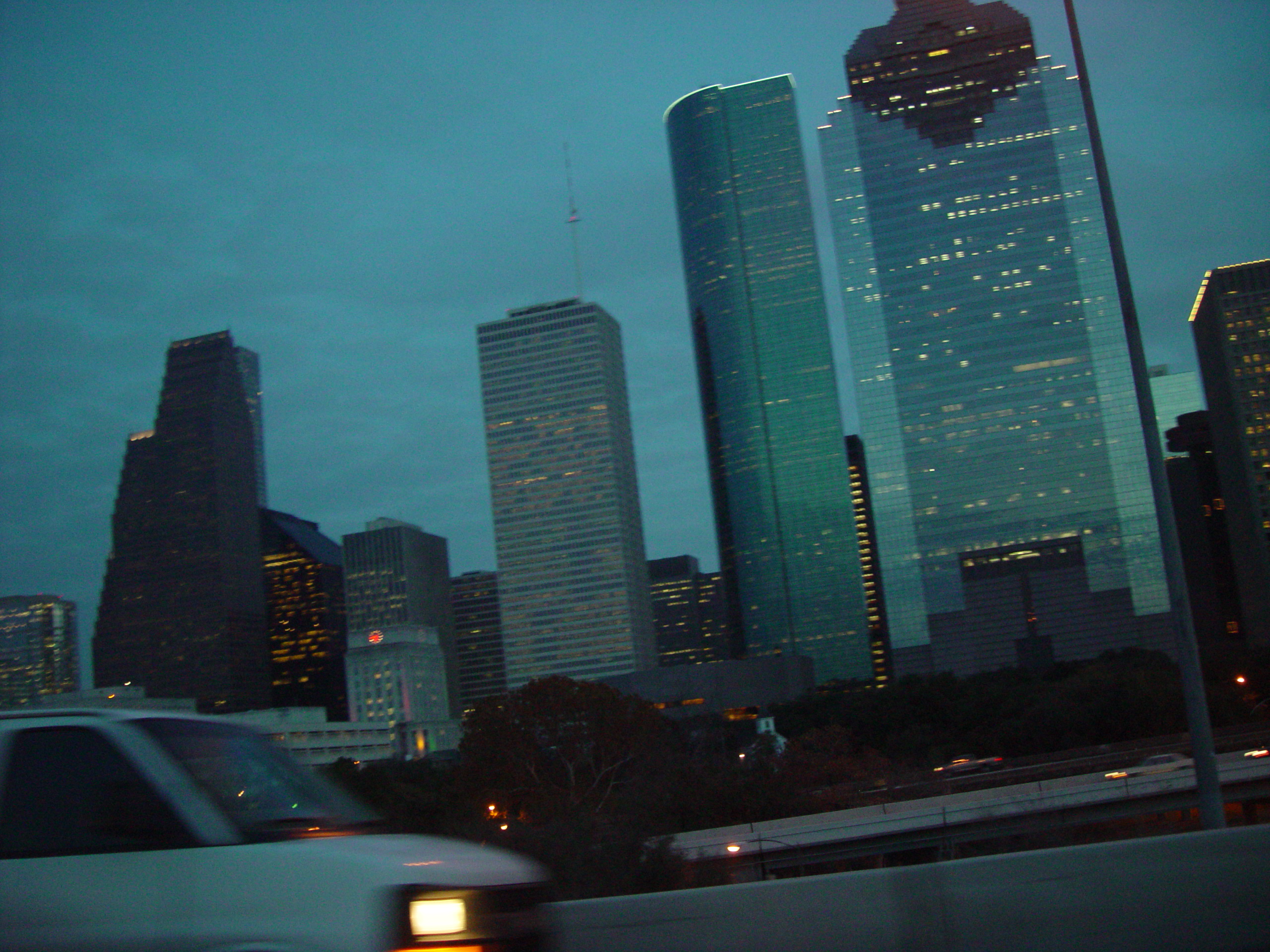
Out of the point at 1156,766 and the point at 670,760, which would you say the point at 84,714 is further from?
the point at 670,760

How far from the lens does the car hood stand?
17.0 ft

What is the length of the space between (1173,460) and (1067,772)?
540 feet

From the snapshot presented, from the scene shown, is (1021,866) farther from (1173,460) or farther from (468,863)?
(1173,460)

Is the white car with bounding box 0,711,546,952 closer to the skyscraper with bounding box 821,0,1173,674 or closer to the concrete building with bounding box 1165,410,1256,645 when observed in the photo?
the skyscraper with bounding box 821,0,1173,674

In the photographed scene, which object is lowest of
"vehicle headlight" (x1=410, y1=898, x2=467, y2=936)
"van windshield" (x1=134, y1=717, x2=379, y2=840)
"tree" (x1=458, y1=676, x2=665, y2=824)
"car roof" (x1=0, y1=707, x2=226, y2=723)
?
"tree" (x1=458, y1=676, x2=665, y2=824)

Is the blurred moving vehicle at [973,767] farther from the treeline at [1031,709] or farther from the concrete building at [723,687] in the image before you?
the concrete building at [723,687]

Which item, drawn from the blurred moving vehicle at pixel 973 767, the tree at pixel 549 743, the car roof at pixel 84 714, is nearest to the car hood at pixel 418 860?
the car roof at pixel 84 714

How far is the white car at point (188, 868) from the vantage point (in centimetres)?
507

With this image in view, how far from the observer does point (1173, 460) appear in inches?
7643

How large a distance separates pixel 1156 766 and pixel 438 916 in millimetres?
42081

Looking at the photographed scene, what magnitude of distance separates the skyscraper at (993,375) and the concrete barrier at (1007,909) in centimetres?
15676

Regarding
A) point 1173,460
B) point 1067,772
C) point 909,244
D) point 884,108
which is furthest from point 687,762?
point 1173,460

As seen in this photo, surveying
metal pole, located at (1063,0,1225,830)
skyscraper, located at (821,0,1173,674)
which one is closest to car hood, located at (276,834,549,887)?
metal pole, located at (1063,0,1225,830)

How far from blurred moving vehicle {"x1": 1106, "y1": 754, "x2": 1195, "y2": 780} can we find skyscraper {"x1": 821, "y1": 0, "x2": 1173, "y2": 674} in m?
118
